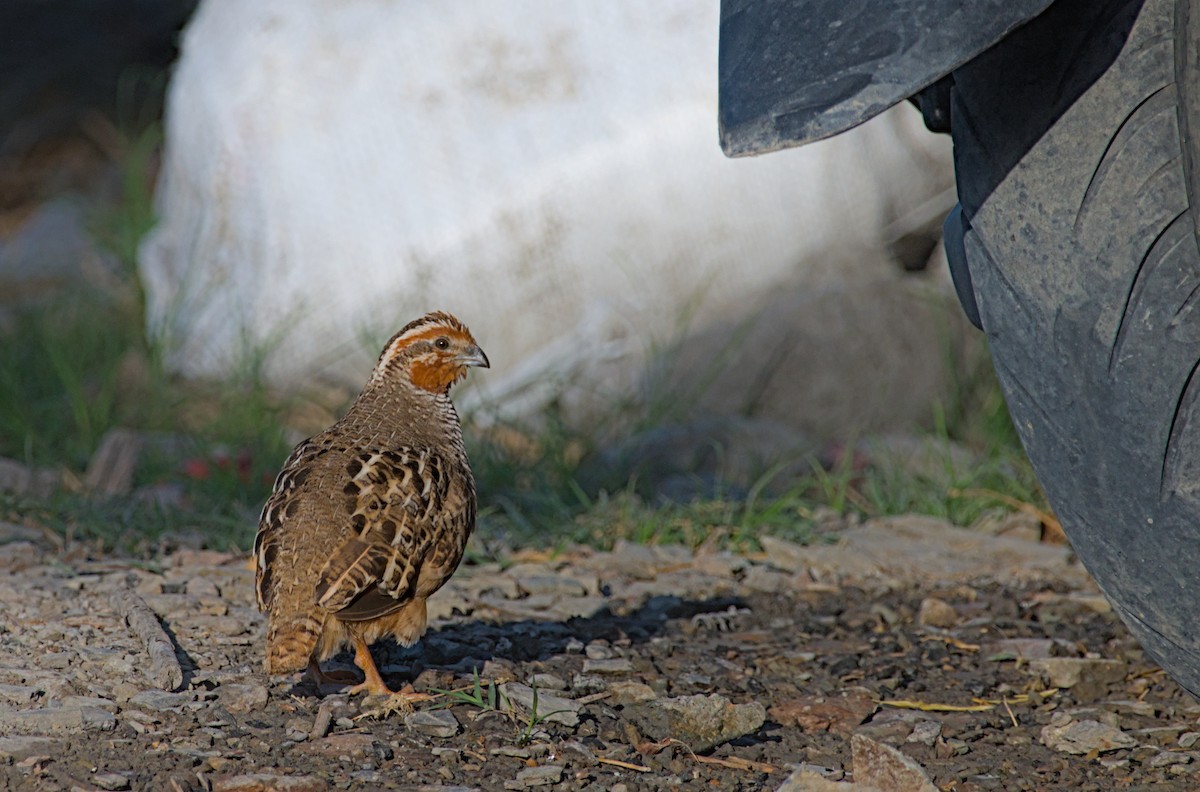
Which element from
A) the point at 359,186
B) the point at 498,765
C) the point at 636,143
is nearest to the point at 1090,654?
the point at 498,765

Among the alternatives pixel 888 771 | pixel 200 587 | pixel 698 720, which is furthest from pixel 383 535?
pixel 888 771

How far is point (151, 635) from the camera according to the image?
11.5ft

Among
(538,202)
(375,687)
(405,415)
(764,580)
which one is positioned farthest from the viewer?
(538,202)

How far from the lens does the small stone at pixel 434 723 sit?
10.3 ft

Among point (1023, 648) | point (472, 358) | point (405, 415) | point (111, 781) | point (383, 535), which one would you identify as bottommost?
point (1023, 648)

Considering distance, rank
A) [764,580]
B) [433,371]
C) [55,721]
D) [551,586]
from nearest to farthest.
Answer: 1. [55,721]
2. [433,371]
3. [551,586]
4. [764,580]

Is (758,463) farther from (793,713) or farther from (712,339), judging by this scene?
(793,713)

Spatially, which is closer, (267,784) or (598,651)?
(267,784)

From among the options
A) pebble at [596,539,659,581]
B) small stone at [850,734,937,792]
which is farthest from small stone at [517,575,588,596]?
small stone at [850,734,937,792]

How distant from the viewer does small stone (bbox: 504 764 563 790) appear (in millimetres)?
2902

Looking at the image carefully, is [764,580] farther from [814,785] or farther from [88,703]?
[88,703]

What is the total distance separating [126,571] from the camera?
4316 mm

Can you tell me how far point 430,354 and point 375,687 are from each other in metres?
1.12

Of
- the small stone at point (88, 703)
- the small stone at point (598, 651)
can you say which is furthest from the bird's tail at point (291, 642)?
the small stone at point (598, 651)
